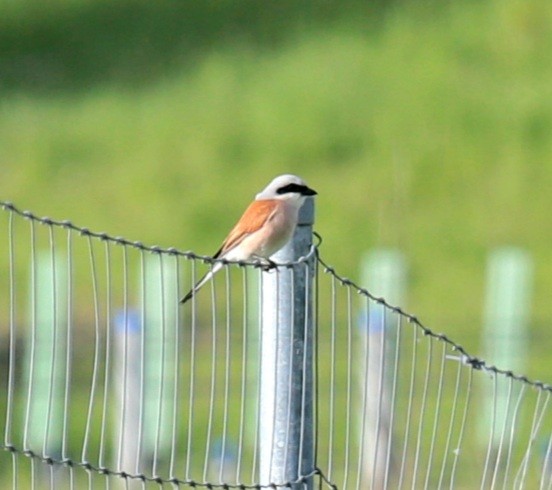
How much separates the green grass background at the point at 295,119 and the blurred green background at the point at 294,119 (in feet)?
0.11

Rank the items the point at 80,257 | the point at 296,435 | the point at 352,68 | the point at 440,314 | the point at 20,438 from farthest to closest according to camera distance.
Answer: the point at 352,68 < the point at 80,257 < the point at 440,314 < the point at 20,438 < the point at 296,435

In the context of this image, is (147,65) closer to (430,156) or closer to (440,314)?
(430,156)

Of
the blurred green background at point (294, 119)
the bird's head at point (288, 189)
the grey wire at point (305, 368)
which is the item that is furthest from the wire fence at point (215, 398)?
the blurred green background at point (294, 119)

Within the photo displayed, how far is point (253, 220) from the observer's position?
5934 mm

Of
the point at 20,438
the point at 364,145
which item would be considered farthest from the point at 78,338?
the point at 364,145

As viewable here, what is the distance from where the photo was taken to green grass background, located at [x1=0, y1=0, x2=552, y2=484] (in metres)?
20.1

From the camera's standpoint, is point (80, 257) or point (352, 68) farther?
point (352, 68)

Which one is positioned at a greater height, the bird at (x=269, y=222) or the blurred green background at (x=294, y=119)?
the blurred green background at (x=294, y=119)

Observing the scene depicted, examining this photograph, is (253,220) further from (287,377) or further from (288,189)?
(287,377)

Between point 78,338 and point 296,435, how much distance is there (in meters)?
11.3

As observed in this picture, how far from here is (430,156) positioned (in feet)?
71.9

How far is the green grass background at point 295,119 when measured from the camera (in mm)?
20094

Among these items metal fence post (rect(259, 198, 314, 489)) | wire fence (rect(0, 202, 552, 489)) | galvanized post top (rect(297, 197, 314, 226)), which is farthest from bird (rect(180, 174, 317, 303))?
wire fence (rect(0, 202, 552, 489))

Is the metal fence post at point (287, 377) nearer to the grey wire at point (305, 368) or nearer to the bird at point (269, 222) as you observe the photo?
the grey wire at point (305, 368)
